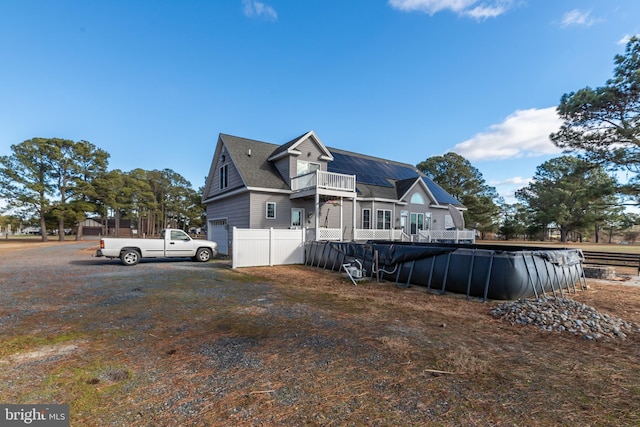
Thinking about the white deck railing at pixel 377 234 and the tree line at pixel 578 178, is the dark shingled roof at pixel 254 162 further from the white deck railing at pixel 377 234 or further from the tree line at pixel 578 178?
the tree line at pixel 578 178

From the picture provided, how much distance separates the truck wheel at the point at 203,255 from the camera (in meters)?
14.5

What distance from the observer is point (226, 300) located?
22.0 ft

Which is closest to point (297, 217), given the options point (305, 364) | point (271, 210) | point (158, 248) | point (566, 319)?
point (271, 210)

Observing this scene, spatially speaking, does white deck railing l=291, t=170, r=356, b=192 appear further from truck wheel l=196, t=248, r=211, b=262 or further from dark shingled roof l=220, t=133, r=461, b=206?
truck wheel l=196, t=248, r=211, b=262

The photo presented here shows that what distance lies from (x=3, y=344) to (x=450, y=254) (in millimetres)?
9315

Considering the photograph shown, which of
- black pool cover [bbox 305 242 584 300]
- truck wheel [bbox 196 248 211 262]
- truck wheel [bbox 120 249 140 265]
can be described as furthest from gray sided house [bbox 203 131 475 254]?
black pool cover [bbox 305 242 584 300]

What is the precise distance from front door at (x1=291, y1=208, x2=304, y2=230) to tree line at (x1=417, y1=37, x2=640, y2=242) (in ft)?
50.9

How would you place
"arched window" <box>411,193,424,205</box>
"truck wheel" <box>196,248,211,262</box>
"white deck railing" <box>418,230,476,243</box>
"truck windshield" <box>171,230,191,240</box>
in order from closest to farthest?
"truck windshield" <box>171,230,191,240</box>
"truck wheel" <box>196,248,211,262</box>
"white deck railing" <box>418,230,476,243</box>
"arched window" <box>411,193,424,205</box>

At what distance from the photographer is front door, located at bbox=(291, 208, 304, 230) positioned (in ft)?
57.7

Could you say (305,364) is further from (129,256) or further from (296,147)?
(296,147)

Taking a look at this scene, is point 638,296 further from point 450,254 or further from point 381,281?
point 381,281

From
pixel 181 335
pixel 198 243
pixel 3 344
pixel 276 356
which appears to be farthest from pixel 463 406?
pixel 198 243

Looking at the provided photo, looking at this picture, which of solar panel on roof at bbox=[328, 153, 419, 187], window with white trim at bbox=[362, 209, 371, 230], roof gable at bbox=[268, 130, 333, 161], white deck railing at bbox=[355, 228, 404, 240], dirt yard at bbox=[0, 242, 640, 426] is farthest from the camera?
solar panel on roof at bbox=[328, 153, 419, 187]

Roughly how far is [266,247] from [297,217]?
5097 millimetres
